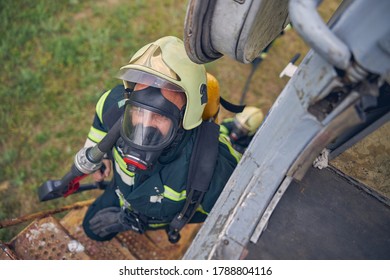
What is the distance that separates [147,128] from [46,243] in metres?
1.44

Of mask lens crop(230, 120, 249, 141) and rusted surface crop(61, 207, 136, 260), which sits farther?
mask lens crop(230, 120, 249, 141)

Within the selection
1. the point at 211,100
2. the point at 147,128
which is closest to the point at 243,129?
the point at 211,100

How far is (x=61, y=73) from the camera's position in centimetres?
498

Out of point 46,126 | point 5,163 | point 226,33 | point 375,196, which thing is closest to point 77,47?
point 46,126

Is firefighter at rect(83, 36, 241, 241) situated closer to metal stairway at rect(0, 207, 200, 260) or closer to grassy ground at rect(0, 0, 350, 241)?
metal stairway at rect(0, 207, 200, 260)

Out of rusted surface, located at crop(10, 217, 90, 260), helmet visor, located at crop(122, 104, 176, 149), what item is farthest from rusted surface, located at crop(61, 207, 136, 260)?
helmet visor, located at crop(122, 104, 176, 149)

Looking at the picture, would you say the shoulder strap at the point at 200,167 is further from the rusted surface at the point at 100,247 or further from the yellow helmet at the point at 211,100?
the rusted surface at the point at 100,247

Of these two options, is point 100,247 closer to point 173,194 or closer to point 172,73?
point 173,194

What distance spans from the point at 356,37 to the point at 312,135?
0.40m

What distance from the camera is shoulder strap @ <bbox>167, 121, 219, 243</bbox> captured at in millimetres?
2527

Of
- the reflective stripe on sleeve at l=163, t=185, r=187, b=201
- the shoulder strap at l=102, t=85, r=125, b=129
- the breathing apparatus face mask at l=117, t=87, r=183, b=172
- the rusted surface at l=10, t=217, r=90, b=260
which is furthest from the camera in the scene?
the rusted surface at l=10, t=217, r=90, b=260

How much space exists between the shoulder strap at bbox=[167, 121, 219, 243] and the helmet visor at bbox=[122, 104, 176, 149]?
26 cm

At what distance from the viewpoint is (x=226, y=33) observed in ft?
5.99

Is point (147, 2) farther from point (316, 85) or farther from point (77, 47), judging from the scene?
point (316, 85)
